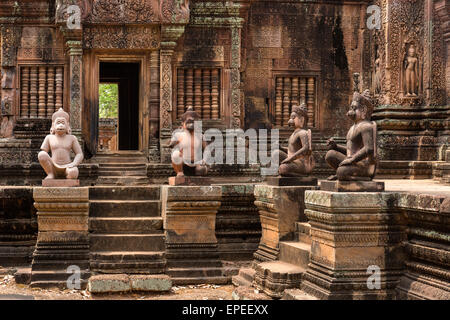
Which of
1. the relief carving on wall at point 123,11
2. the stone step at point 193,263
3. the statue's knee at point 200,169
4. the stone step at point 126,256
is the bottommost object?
the stone step at point 193,263

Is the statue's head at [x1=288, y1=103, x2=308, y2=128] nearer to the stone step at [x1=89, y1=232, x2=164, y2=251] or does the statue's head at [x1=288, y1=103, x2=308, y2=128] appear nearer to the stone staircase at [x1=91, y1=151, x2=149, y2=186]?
the stone step at [x1=89, y1=232, x2=164, y2=251]

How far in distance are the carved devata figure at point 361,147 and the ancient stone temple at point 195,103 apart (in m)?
1.35

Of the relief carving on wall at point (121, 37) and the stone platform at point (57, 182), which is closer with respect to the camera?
the stone platform at point (57, 182)

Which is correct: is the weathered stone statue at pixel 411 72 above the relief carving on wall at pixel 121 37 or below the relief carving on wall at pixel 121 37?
below

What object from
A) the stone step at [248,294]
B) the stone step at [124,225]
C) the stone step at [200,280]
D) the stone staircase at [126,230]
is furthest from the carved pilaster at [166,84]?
the stone step at [248,294]

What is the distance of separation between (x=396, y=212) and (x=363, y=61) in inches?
234

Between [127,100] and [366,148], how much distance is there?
Result: 965 centimetres

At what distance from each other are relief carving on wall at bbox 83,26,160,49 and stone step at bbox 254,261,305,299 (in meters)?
4.76

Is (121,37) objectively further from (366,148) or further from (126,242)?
(366,148)

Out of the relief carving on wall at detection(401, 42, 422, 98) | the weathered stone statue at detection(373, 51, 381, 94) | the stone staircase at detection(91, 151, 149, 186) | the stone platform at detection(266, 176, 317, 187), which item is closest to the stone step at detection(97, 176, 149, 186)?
the stone staircase at detection(91, 151, 149, 186)

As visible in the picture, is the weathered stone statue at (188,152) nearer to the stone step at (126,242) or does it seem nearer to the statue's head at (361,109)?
the stone step at (126,242)

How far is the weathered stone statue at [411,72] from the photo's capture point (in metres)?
11.1

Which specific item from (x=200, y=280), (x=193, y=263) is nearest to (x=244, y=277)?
(x=200, y=280)

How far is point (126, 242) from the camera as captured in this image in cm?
854
